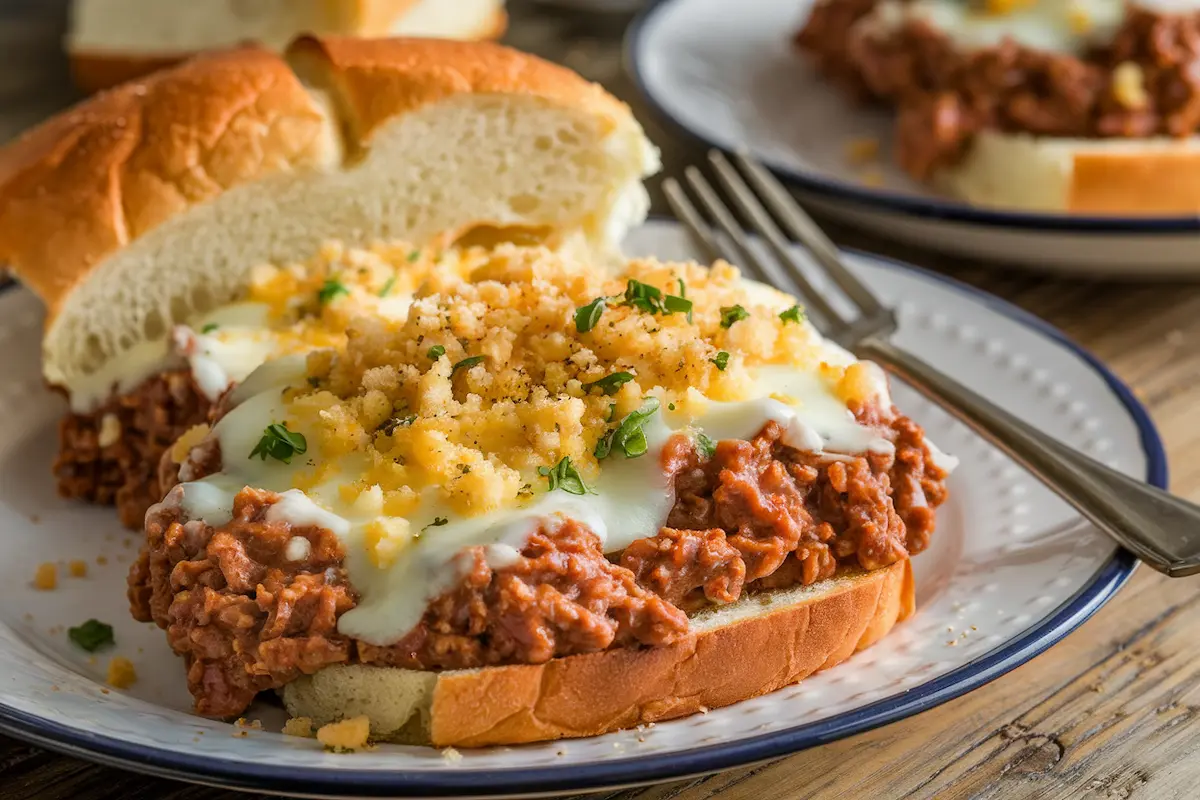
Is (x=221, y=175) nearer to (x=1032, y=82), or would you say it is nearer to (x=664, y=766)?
(x=664, y=766)

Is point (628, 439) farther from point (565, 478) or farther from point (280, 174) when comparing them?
point (280, 174)

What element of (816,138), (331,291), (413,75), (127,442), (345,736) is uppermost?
(413,75)

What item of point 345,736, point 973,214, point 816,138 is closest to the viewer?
point 345,736

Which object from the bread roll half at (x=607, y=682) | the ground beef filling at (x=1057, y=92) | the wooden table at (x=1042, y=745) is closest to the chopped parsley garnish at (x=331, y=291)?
the bread roll half at (x=607, y=682)

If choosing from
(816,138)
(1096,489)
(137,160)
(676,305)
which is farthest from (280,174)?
(816,138)

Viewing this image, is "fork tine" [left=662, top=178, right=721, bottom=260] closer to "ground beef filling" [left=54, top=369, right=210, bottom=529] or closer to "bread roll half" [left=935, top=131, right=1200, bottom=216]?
"bread roll half" [left=935, top=131, right=1200, bottom=216]

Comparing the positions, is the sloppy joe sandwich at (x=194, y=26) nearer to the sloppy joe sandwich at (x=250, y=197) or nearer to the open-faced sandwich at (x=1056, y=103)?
the sloppy joe sandwich at (x=250, y=197)

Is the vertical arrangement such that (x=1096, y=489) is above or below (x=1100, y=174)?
above
